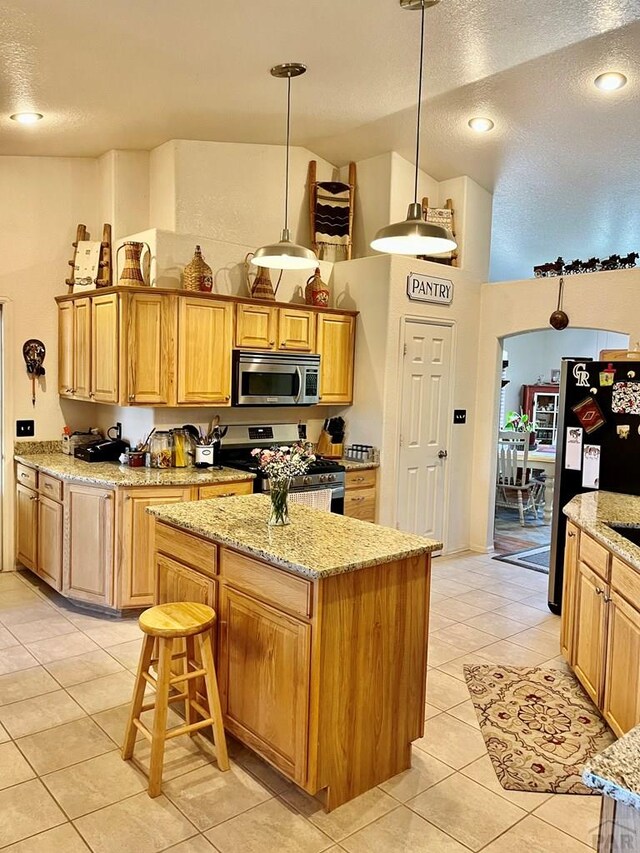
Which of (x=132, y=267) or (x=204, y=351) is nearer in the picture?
(x=132, y=267)

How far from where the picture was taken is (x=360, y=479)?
5.10 m

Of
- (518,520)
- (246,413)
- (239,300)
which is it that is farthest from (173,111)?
(518,520)

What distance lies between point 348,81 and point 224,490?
268cm

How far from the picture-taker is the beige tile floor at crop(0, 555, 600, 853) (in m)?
2.21

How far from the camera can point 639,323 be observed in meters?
4.79

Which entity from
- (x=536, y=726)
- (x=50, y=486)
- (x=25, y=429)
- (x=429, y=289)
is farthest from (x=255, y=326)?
(x=536, y=726)

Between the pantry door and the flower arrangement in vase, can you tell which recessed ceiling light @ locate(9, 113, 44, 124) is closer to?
the flower arrangement in vase

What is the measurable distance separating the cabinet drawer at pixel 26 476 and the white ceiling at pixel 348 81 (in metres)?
2.28

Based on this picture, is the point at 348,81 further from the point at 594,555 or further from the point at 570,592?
the point at 570,592

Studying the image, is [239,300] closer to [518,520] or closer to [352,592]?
[352,592]

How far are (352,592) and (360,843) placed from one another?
83 cm

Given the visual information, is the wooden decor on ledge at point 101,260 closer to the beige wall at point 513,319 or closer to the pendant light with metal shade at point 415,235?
the pendant light with metal shade at point 415,235

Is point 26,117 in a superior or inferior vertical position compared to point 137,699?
superior

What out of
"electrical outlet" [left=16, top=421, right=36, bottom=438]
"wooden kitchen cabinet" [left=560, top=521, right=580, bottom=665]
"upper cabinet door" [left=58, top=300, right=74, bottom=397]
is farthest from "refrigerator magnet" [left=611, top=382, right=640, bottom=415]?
"electrical outlet" [left=16, top=421, right=36, bottom=438]
